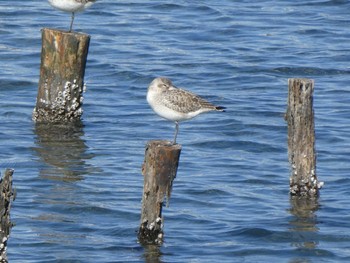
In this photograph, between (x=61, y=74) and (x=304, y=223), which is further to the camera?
(x=61, y=74)

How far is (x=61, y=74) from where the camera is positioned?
776 inches

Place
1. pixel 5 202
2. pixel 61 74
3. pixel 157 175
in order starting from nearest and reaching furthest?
1. pixel 5 202
2. pixel 157 175
3. pixel 61 74

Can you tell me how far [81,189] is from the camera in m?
17.6

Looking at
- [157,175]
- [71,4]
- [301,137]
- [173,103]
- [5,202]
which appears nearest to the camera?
[5,202]

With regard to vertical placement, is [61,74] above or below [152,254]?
above

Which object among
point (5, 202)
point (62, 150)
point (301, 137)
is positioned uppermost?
point (301, 137)

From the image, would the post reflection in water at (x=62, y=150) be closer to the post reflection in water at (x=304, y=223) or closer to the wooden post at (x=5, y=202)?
the post reflection in water at (x=304, y=223)

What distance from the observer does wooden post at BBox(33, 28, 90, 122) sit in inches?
764

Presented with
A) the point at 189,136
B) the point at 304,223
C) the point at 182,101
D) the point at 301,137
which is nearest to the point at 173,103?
the point at 182,101

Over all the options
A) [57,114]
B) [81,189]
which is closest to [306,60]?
[57,114]

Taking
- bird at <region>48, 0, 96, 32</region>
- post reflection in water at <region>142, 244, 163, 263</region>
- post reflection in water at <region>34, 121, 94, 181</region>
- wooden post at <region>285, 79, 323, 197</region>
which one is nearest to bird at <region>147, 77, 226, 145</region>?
wooden post at <region>285, 79, 323, 197</region>

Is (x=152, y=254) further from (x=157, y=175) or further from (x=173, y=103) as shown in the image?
(x=173, y=103)

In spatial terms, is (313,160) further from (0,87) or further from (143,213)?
(0,87)

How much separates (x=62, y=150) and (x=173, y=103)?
4.29 metres
